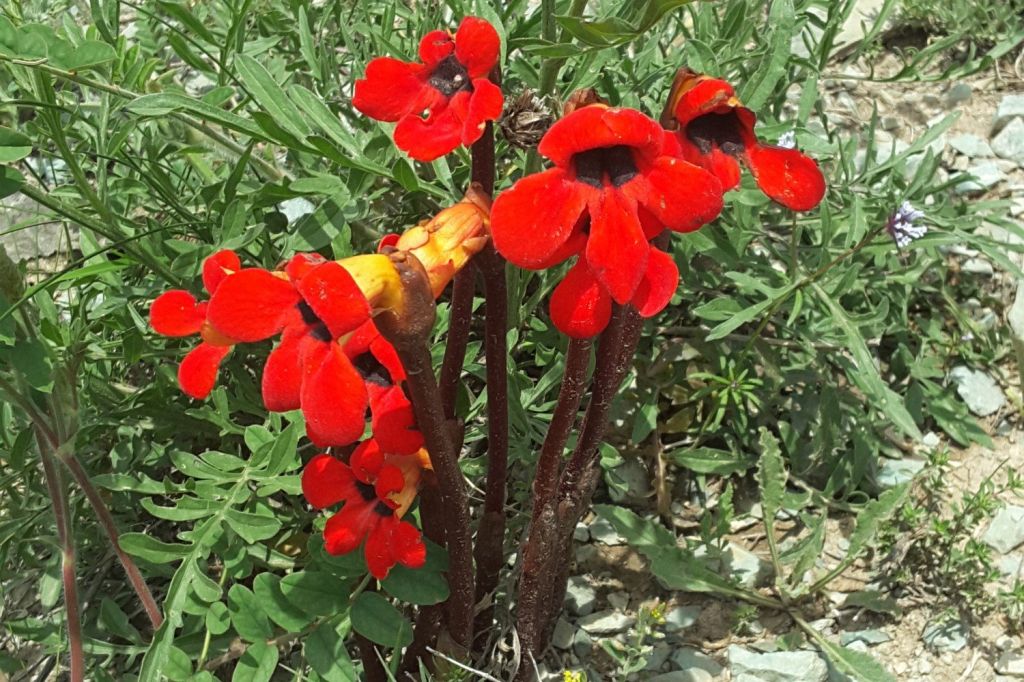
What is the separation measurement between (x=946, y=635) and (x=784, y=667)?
0.47 m

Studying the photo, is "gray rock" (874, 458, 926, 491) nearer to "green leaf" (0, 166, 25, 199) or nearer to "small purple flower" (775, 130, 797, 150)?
"small purple flower" (775, 130, 797, 150)

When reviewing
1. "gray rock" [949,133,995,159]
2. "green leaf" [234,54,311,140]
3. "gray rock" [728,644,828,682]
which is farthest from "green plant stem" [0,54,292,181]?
"gray rock" [949,133,995,159]

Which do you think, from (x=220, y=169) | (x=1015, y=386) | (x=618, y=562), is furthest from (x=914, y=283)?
(x=220, y=169)

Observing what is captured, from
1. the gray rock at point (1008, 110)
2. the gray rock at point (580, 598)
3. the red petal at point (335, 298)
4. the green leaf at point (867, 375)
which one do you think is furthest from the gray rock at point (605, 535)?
the gray rock at point (1008, 110)

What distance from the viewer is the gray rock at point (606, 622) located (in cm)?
251

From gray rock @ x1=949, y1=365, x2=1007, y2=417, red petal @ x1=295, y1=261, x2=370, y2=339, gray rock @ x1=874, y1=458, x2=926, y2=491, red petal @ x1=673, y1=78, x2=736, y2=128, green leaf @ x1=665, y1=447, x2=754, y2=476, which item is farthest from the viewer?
gray rock @ x1=949, y1=365, x2=1007, y2=417

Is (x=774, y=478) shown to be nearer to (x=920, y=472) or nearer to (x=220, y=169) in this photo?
(x=920, y=472)

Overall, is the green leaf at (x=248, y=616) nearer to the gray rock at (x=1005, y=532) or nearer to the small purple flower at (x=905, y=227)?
the small purple flower at (x=905, y=227)

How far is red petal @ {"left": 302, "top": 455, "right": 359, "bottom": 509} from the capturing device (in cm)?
177

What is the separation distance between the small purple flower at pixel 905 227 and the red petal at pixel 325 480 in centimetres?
147

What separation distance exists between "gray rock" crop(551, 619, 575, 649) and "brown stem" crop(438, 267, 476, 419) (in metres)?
0.90

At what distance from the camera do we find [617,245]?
4.33 feet

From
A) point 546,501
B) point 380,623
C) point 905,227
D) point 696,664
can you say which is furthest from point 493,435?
point 905,227

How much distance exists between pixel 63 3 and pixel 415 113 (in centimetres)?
185
